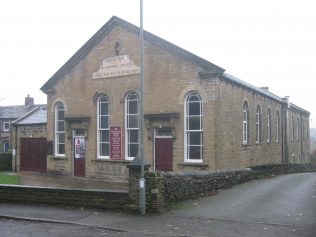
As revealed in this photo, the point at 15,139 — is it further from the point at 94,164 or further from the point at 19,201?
the point at 19,201

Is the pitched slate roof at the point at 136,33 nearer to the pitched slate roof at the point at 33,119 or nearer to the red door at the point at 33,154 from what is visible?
the pitched slate roof at the point at 33,119

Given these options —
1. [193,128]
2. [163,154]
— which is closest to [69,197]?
[163,154]

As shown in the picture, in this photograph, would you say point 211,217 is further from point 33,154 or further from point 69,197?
point 33,154

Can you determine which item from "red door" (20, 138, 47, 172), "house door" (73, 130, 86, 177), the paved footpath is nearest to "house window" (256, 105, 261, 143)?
"house door" (73, 130, 86, 177)

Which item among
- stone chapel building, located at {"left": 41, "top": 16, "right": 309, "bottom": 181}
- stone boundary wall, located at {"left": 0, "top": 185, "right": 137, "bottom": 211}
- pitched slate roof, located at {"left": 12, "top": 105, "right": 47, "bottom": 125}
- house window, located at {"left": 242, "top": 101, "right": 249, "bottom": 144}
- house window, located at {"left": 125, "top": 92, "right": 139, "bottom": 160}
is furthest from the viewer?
pitched slate roof, located at {"left": 12, "top": 105, "right": 47, "bottom": 125}

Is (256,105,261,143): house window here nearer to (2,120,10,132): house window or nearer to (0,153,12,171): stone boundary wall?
(0,153,12,171): stone boundary wall

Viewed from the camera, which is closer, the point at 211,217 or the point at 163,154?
the point at 211,217

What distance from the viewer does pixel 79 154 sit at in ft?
80.1

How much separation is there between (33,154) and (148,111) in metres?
10.7

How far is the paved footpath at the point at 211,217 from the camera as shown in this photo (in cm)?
958

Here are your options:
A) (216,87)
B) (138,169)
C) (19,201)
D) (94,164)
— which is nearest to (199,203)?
(138,169)

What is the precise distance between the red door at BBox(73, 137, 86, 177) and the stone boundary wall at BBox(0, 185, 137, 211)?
10.2 m

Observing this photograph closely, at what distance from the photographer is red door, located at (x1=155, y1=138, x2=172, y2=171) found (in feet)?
67.8

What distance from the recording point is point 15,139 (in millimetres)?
29422
